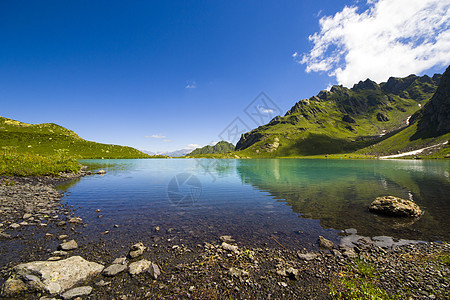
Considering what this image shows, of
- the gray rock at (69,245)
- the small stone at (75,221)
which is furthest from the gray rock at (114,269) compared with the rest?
the small stone at (75,221)

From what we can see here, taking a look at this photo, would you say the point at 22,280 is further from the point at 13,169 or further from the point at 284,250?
the point at 13,169

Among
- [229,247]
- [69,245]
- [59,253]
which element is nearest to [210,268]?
[229,247]

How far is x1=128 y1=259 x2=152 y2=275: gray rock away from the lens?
9367 millimetres

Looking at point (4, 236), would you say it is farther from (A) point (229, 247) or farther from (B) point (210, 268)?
(A) point (229, 247)

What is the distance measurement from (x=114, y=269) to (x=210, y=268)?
5.16 metres

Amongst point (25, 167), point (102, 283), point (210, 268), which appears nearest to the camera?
point (102, 283)

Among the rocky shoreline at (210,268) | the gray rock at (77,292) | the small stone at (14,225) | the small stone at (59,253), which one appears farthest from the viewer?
the small stone at (14,225)

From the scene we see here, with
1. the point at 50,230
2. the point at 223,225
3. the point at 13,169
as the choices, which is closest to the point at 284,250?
the point at 223,225

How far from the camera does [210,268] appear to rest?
10.1m

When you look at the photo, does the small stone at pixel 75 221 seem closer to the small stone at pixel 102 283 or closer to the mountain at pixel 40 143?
the small stone at pixel 102 283

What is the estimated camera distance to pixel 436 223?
17391mm

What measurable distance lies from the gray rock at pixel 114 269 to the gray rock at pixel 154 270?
1.46 metres

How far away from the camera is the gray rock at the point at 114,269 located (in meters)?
9.12

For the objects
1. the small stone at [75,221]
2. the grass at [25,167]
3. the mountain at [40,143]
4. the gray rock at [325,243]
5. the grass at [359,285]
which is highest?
the mountain at [40,143]
